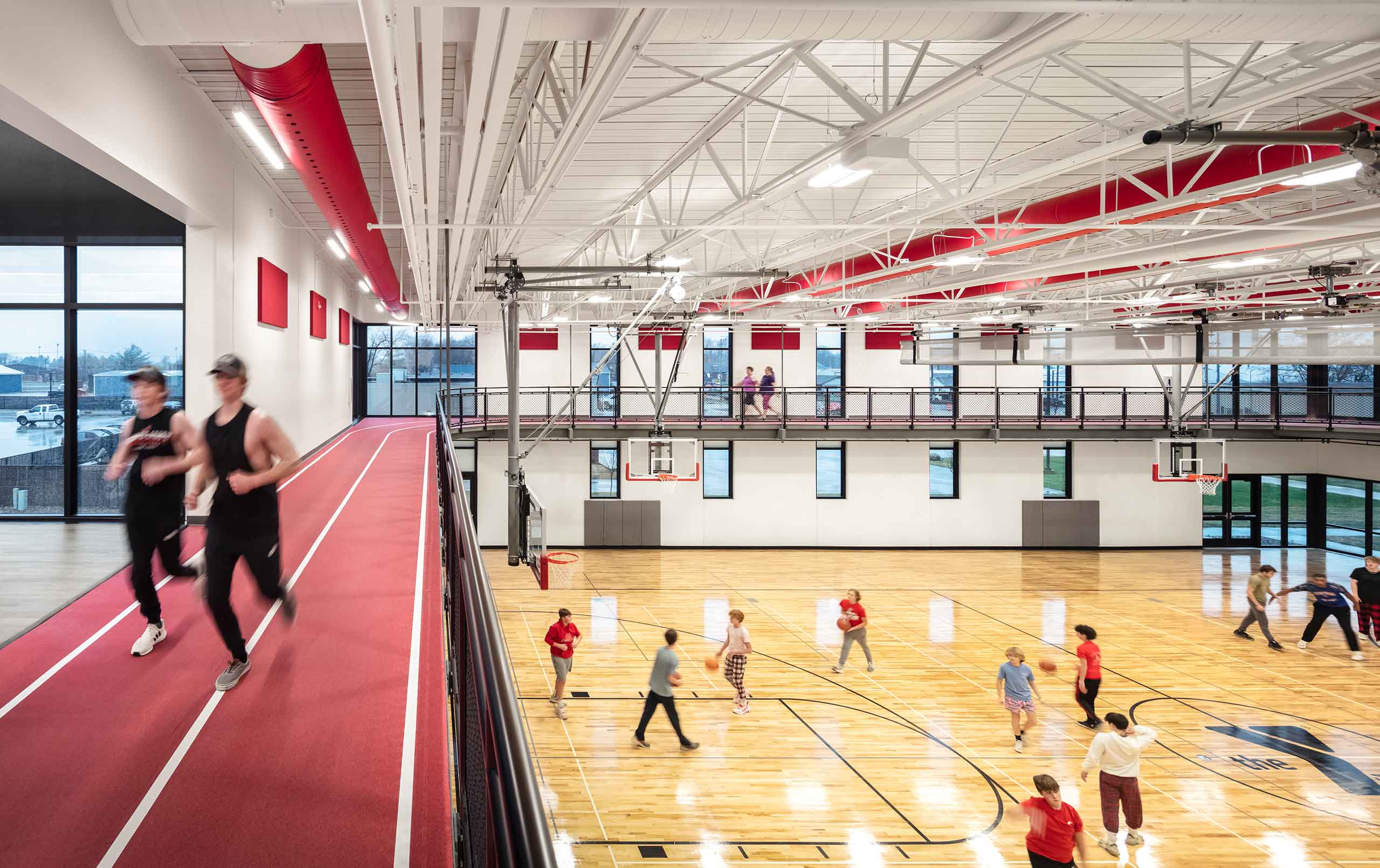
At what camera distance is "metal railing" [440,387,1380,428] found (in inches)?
797

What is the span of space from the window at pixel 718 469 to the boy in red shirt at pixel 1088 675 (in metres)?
12.3

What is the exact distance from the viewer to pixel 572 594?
1603cm

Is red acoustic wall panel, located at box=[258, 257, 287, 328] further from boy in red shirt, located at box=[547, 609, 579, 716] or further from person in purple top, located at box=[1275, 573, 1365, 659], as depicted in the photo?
person in purple top, located at box=[1275, 573, 1365, 659]

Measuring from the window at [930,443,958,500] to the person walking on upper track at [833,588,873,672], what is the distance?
433 inches

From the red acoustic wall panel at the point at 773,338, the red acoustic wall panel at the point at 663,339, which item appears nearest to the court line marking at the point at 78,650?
the red acoustic wall panel at the point at 663,339

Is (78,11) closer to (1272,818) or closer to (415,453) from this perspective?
(415,453)

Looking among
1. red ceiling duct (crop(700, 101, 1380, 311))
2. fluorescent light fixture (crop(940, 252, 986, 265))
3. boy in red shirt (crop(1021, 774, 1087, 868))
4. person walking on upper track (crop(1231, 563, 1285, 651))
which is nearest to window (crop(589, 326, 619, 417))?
red ceiling duct (crop(700, 101, 1380, 311))

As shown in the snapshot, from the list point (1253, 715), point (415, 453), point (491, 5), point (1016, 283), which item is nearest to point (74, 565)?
point (491, 5)

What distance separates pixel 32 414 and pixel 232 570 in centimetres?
648

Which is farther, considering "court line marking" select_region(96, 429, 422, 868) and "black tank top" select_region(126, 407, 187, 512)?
"black tank top" select_region(126, 407, 187, 512)

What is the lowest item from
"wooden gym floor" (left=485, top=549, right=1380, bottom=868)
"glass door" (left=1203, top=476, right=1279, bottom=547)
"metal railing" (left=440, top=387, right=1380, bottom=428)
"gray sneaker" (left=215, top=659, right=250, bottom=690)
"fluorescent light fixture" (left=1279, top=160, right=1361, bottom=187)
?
"wooden gym floor" (left=485, top=549, right=1380, bottom=868)

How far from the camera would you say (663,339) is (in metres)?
23.3

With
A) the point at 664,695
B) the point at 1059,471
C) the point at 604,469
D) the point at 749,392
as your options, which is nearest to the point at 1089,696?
the point at 664,695

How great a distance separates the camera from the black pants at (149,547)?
3.43 meters
